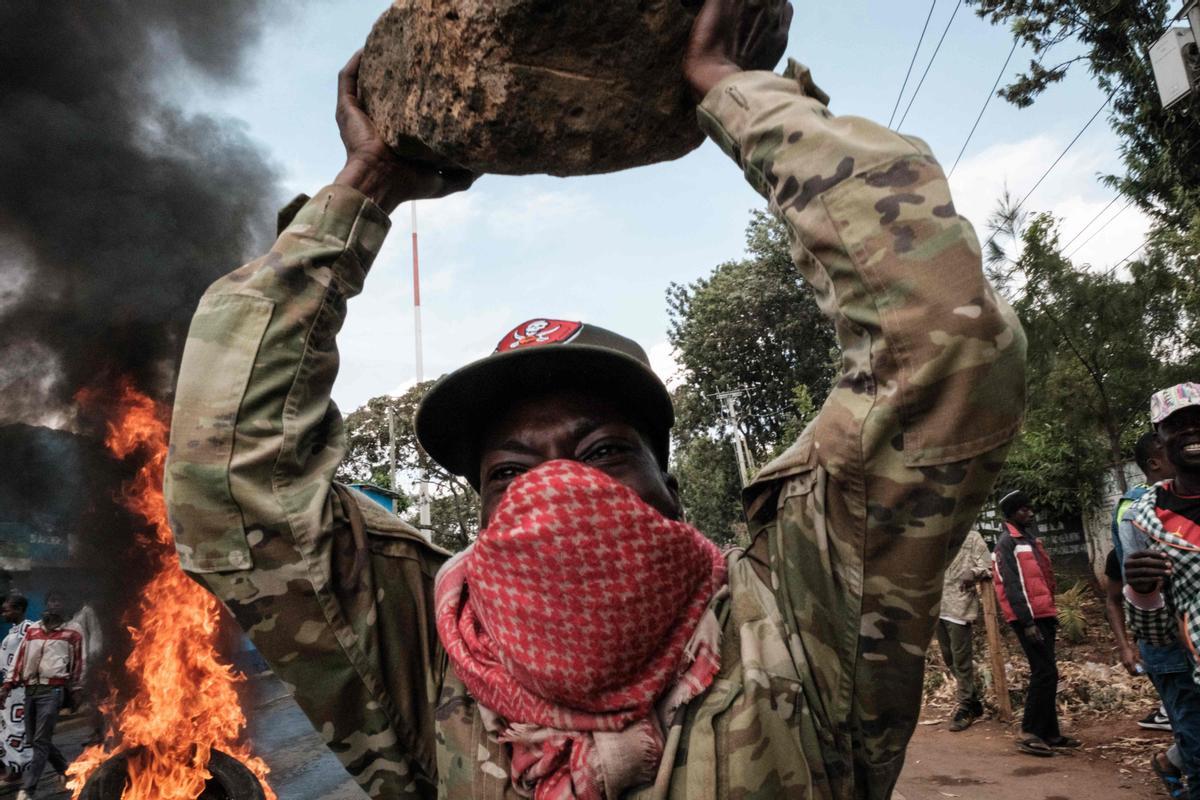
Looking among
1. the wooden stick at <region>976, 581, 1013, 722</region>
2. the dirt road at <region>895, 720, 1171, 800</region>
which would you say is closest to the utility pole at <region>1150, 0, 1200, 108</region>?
the wooden stick at <region>976, 581, 1013, 722</region>

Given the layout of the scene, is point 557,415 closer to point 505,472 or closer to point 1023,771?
point 505,472

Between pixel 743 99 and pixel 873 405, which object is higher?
pixel 743 99

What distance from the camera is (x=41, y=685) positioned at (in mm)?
7539

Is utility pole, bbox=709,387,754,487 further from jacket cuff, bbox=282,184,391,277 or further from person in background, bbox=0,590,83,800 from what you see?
jacket cuff, bbox=282,184,391,277

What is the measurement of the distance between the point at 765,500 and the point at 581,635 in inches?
15.5

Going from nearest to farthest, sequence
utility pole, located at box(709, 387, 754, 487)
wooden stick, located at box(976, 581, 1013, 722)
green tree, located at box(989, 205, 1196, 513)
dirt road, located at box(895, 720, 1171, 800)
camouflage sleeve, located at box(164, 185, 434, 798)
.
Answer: camouflage sleeve, located at box(164, 185, 434, 798) < dirt road, located at box(895, 720, 1171, 800) < wooden stick, located at box(976, 581, 1013, 722) < green tree, located at box(989, 205, 1196, 513) < utility pole, located at box(709, 387, 754, 487)

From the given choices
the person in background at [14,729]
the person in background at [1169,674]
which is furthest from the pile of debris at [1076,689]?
the person in background at [14,729]

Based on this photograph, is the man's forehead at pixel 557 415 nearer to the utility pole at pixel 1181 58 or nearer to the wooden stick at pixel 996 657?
the utility pole at pixel 1181 58

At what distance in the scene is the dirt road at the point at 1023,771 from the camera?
5375mm

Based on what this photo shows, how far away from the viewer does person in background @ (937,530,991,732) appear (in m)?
7.50

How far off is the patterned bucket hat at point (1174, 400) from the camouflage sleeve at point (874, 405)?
9.91 ft

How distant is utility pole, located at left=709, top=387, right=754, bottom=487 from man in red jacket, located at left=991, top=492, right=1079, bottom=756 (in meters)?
21.7

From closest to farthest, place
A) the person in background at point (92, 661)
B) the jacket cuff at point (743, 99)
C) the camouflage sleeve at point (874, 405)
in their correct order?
the camouflage sleeve at point (874, 405), the jacket cuff at point (743, 99), the person in background at point (92, 661)

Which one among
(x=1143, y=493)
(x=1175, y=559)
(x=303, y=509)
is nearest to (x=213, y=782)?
(x=303, y=509)
